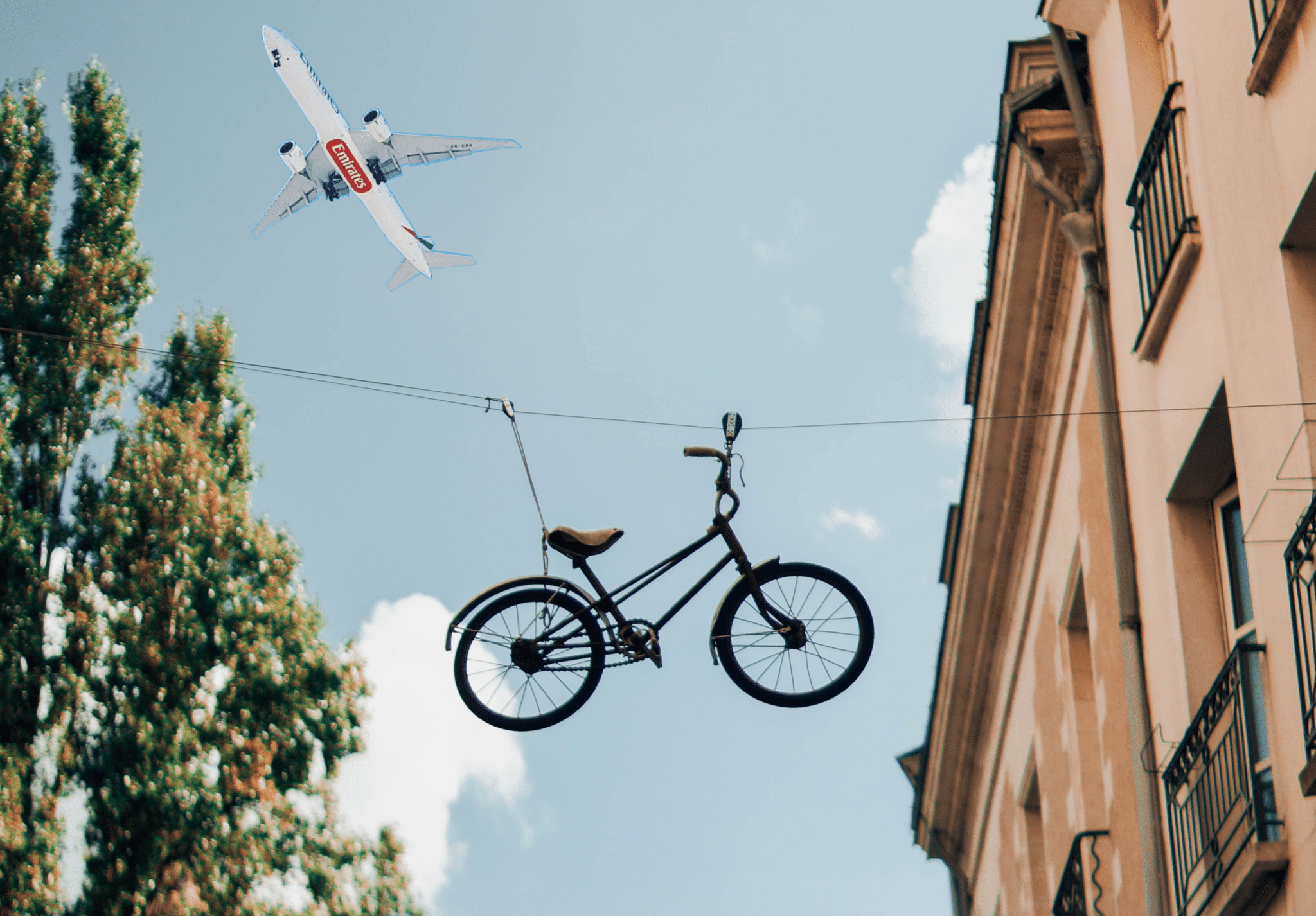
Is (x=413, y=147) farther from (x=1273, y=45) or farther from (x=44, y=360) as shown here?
(x=1273, y=45)

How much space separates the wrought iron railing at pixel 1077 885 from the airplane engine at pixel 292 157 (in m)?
29.6

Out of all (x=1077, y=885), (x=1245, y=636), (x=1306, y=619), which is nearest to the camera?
(x=1306, y=619)

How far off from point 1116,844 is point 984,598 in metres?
5.56

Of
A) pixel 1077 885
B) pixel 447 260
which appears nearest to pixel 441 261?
pixel 447 260

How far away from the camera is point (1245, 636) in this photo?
891 cm

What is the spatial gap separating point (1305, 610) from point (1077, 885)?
6194 millimetres

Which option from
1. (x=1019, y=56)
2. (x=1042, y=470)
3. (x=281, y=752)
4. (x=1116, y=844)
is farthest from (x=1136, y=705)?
(x=281, y=752)

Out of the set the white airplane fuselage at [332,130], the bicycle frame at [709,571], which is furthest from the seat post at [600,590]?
the white airplane fuselage at [332,130]

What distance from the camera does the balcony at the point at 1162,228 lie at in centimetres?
913

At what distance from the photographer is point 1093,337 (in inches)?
441

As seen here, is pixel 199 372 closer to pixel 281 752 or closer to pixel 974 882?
pixel 281 752

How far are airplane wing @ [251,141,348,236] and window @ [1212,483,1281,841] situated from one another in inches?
1234

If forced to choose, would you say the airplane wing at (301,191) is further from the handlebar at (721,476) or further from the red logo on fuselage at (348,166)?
the handlebar at (721,476)

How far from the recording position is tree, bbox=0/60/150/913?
19.7m
